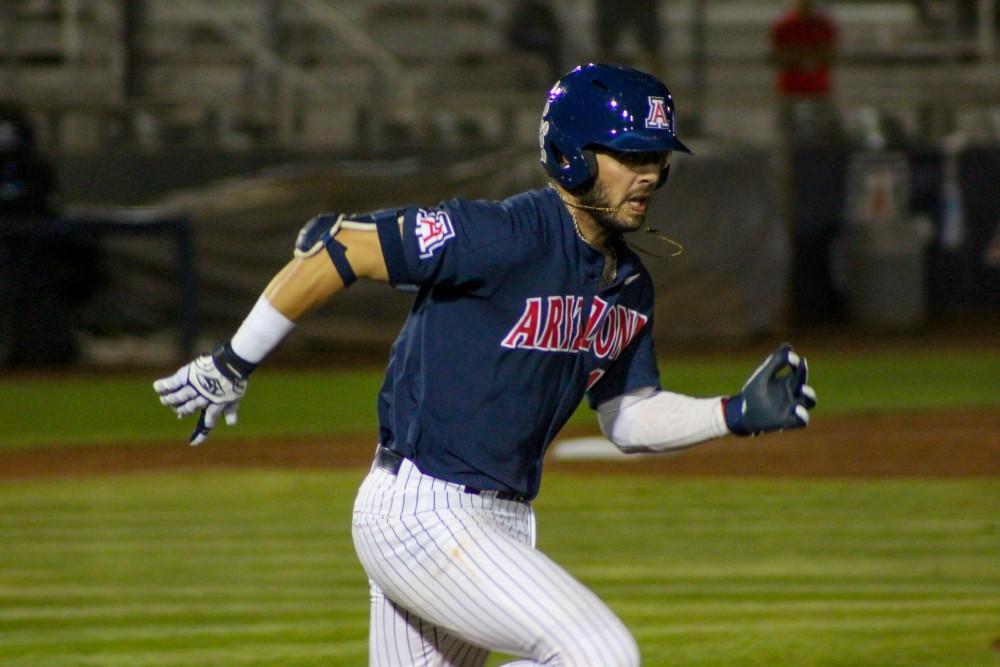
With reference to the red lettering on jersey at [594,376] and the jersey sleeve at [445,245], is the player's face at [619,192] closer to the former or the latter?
the jersey sleeve at [445,245]

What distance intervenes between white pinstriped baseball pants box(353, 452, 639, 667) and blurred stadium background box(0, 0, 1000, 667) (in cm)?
173

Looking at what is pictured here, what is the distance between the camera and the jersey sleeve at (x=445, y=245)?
10.3 ft

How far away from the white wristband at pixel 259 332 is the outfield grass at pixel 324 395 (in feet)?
23.7

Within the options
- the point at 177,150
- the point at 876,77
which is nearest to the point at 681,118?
the point at 876,77

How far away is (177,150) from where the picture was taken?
15555 mm

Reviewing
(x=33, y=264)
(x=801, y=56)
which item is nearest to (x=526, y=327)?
(x=33, y=264)

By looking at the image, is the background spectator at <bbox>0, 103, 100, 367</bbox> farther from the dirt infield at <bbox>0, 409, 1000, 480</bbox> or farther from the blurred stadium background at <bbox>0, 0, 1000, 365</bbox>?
the dirt infield at <bbox>0, 409, 1000, 480</bbox>

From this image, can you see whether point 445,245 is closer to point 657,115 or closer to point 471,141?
point 657,115

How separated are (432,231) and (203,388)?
548mm

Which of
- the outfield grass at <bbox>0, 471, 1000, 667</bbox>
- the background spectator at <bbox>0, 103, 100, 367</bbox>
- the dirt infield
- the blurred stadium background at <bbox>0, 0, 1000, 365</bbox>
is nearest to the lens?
the outfield grass at <bbox>0, 471, 1000, 667</bbox>

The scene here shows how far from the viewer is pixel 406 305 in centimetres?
1373

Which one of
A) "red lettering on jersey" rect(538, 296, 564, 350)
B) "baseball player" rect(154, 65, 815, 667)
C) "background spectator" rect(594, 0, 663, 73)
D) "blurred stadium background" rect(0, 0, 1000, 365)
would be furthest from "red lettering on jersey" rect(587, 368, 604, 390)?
"background spectator" rect(594, 0, 663, 73)

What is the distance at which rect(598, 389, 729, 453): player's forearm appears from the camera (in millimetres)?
3539

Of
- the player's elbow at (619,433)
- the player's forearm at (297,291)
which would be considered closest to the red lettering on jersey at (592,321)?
the player's elbow at (619,433)
